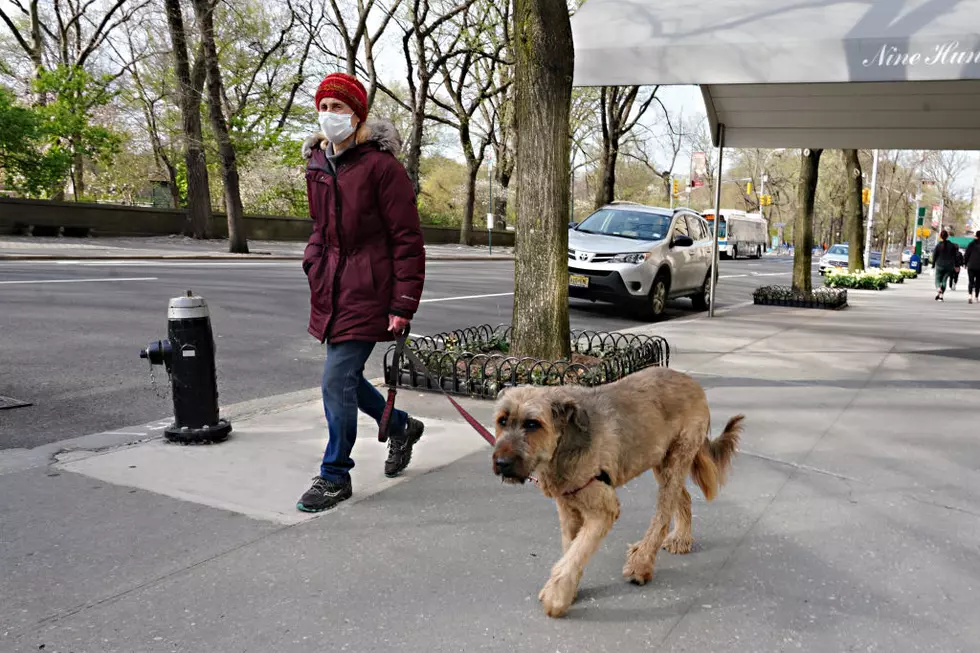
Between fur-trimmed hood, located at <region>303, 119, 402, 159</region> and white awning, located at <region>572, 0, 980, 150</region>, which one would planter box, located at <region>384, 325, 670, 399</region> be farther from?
white awning, located at <region>572, 0, 980, 150</region>

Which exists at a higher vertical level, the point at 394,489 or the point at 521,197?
the point at 521,197

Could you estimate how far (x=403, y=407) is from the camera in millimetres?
5938

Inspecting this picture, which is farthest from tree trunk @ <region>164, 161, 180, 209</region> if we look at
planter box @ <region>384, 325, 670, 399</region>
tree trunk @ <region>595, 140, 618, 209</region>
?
planter box @ <region>384, 325, 670, 399</region>

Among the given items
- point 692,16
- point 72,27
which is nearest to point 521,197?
point 692,16

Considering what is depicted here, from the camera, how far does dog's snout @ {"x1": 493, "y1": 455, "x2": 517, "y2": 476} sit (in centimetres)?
247

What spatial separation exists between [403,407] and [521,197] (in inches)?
88.5

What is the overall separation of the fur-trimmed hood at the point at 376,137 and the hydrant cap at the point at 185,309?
4.75ft

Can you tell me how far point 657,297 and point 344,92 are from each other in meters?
9.81

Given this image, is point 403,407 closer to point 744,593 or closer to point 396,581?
point 396,581

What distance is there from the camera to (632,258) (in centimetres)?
1221

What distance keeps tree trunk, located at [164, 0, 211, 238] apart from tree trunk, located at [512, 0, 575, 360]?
72.8ft

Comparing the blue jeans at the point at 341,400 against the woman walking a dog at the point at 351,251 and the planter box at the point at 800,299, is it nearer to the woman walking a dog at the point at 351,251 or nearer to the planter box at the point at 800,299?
the woman walking a dog at the point at 351,251

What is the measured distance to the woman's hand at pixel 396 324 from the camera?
375 cm

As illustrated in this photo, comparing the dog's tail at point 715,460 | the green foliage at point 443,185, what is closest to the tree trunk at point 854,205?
the dog's tail at point 715,460
